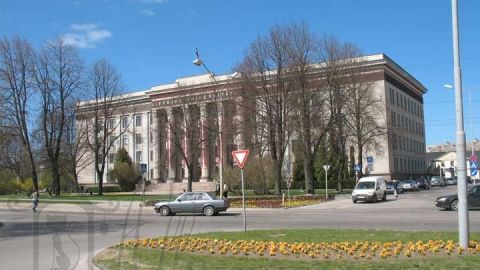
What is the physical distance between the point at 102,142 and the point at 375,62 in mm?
Result: 42352

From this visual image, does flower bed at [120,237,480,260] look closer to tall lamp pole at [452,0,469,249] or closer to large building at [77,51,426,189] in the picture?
tall lamp pole at [452,0,469,249]

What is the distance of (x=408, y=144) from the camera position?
10056 cm

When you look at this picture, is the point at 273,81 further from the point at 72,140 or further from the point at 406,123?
the point at 406,123

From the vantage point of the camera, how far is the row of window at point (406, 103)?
89.9 m

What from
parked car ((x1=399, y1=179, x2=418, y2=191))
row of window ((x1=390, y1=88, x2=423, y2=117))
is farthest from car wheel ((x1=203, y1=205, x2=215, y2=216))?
row of window ((x1=390, y1=88, x2=423, y2=117))

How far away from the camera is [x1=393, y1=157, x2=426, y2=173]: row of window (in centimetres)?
9082

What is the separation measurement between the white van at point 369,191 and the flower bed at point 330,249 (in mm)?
29180

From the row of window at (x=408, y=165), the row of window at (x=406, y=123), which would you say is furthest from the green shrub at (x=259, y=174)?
the row of window at (x=408, y=165)

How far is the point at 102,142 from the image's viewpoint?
72188 mm

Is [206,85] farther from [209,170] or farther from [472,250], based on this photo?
[472,250]

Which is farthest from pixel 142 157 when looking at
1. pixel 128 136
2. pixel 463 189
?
pixel 463 189

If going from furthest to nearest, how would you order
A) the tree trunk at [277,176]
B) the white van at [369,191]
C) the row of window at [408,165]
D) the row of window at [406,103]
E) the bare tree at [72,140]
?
1. the row of window at [408,165]
2. the row of window at [406,103]
3. the bare tree at [72,140]
4. the tree trunk at [277,176]
5. the white van at [369,191]

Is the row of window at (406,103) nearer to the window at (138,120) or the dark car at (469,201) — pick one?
the window at (138,120)

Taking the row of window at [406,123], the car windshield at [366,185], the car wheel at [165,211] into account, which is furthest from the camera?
the row of window at [406,123]
